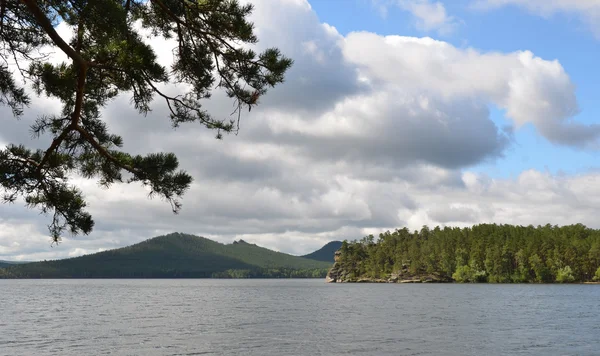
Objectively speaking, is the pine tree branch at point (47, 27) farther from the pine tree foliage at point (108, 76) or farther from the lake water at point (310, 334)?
the lake water at point (310, 334)

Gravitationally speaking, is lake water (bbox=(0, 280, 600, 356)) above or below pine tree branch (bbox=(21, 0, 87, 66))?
below

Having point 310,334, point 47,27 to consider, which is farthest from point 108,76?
point 310,334

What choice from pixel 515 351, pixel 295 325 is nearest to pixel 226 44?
pixel 515 351

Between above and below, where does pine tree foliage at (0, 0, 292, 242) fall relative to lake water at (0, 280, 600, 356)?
above

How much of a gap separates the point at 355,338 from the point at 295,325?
1309cm

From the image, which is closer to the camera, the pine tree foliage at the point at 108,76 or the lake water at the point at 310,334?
the pine tree foliage at the point at 108,76

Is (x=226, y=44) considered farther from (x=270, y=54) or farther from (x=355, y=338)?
(x=355, y=338)

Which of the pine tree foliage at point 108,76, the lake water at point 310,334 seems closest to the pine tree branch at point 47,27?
the pine tree foliage at point 108,76

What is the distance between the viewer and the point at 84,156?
18.5 metres

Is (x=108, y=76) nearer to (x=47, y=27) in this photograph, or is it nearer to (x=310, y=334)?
(x=47, y=27)

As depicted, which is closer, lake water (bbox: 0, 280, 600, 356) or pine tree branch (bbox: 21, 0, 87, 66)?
pine tree branch (bbox: 21, 0, 87, 66)

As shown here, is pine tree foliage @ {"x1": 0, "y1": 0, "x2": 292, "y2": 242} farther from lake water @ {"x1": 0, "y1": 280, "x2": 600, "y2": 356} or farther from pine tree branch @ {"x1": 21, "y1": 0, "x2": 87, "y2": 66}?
lake water @ {"x1": 0, "y1": 280, "x2": 600, "y2": 356}

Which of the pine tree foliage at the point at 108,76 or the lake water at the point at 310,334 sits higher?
the pine tree foliage at the point at 108,76

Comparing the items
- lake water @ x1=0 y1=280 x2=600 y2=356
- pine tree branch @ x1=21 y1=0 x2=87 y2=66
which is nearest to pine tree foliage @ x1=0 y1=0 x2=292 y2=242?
pine tree branch @ x1=21 y1=0 x2=87 y2=66
